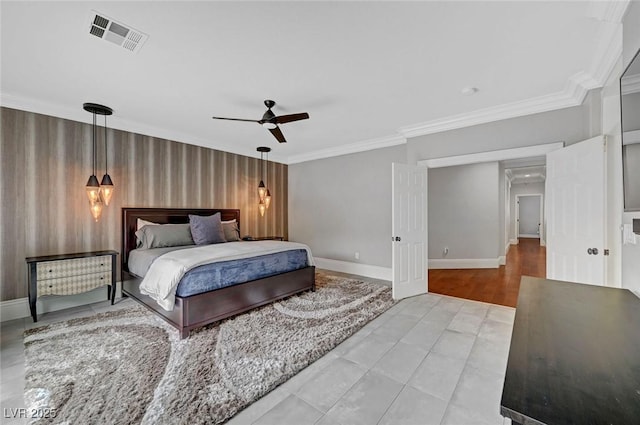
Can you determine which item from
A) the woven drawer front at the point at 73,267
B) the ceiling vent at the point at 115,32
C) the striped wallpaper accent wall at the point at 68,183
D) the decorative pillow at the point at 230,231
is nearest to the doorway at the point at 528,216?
the decorative pillow at the point at 230,231

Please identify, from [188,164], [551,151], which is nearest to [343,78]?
[551,151]

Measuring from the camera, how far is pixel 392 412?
68.2 inches

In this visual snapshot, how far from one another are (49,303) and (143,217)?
5.04 feet

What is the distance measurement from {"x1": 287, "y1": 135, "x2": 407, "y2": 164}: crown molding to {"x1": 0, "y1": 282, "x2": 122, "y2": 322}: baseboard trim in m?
4.38

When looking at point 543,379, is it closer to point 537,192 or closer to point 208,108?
point 208,108

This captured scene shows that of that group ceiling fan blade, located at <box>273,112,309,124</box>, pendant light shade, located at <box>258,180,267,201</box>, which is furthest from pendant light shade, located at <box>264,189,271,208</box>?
ceiling fan blade, located at <box>273,112,309,124</box>

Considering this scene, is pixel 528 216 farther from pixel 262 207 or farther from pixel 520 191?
pixel 262 207

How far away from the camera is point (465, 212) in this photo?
Answer: 6.18m

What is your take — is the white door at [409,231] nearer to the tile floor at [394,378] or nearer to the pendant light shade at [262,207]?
the tile floor at [394,378]

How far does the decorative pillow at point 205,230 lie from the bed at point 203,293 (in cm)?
49

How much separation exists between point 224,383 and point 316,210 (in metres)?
4.42

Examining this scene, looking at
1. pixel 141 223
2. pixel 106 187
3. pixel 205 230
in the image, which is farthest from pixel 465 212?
pixel 106 187

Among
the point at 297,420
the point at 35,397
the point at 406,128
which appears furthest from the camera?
the point at 406,128

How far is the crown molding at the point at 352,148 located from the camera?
4.89 meters
